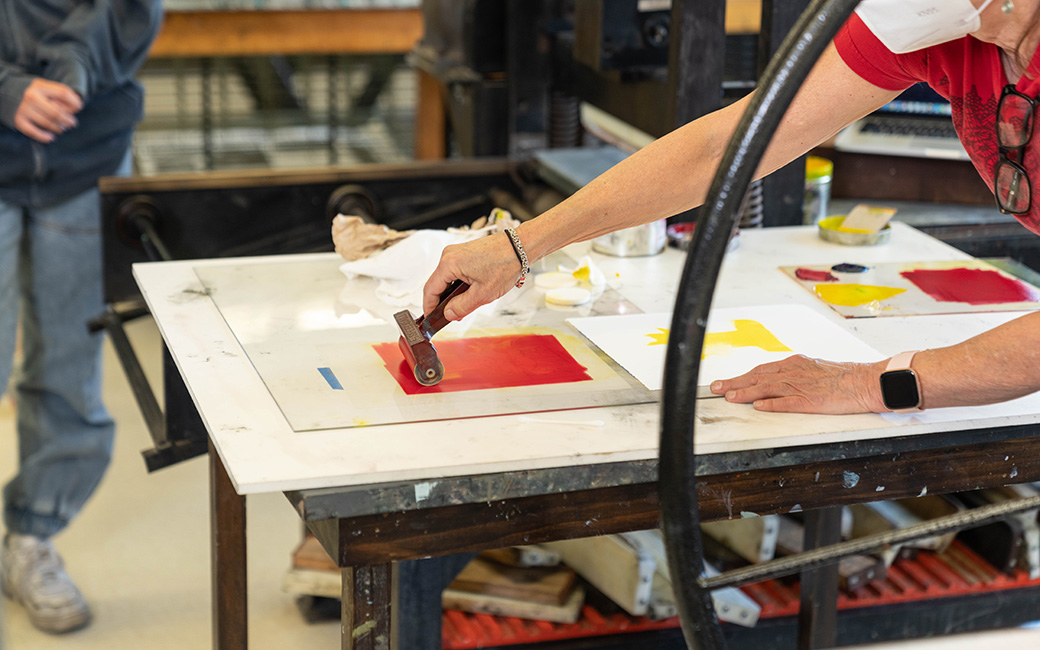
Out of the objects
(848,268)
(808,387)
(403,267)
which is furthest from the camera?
(848,268)

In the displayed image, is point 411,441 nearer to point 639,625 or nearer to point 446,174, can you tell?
point 639,625

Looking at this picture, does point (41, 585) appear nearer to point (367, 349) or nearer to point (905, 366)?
point (367, 349)

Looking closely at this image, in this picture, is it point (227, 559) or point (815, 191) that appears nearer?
point (227, 559)

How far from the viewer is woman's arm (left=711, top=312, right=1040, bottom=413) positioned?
1.03 m

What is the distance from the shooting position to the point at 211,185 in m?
1.97

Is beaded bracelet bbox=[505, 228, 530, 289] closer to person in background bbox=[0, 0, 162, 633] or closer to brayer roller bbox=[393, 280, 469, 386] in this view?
brayer roller bbox=[393, 280, 469, 386]

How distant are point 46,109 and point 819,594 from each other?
155cm

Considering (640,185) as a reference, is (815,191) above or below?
below

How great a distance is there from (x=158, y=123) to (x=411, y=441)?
3.60m

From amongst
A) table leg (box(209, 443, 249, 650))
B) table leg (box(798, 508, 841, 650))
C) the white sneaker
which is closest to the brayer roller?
table leg (box(209, 443, 249, 650))

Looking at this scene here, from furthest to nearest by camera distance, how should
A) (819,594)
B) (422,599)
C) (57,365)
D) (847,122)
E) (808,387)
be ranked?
(57,365) < (819,594) < (422,599) < (847,122) < (808,387)

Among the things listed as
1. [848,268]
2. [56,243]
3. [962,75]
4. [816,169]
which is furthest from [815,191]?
[56,243]

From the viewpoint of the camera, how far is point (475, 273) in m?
1.14

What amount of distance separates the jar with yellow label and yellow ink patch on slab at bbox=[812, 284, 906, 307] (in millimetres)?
490
